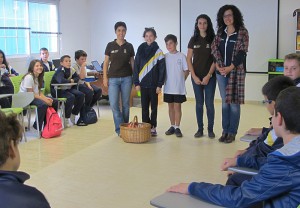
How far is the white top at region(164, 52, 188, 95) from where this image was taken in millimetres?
5016

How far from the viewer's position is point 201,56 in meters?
4.89

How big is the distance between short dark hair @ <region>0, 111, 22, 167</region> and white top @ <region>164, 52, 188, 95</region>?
12.8 ft

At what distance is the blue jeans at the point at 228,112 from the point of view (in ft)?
15.5

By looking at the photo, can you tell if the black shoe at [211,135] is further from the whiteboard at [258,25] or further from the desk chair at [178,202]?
the desk chair at [178,202]

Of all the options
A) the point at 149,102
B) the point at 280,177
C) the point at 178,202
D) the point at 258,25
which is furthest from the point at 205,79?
the point at 280,177

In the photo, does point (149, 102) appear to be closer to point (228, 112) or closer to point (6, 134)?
point (228, 112)

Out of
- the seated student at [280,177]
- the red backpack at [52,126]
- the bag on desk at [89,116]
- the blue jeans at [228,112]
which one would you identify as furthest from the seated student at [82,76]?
the seated student at [280,177]

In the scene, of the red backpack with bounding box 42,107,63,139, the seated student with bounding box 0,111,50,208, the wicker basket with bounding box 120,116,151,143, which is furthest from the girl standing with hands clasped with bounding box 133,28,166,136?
the seated student with bounding box 0,111,50,208

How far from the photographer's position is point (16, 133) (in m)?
1.19

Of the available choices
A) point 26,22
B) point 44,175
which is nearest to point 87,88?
point 26,22

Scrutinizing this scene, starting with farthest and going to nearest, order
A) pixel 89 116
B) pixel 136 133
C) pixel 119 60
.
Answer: pixel 89 116 → pixel 119 60 → pixel 136 133

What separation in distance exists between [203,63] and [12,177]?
3975mm

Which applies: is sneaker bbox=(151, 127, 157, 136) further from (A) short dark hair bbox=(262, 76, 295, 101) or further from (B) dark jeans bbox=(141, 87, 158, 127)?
(A) short dark hair bbox=(262, 76, 295, 101)

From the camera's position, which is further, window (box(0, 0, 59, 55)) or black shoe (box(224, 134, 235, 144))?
window (box(0, 0, 59, 55))
